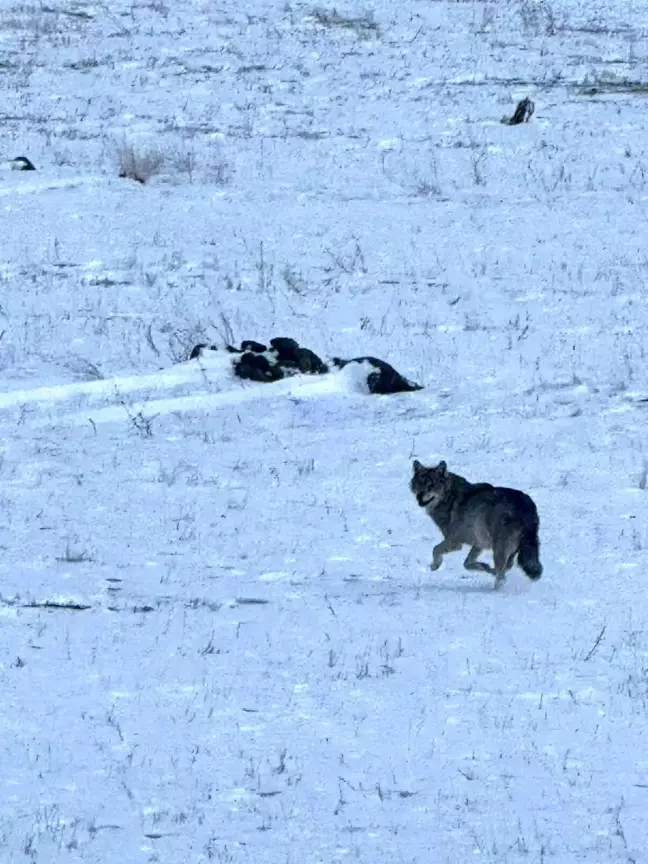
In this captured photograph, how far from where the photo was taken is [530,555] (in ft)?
29.0

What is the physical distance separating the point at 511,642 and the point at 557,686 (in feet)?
2.28

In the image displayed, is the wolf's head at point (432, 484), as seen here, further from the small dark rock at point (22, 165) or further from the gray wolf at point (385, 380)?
the small dark rock at point (22, 165)

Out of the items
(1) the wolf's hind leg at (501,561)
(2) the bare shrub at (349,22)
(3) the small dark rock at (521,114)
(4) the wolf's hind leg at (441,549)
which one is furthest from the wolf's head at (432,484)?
(2) the bare shrub at (349,22)

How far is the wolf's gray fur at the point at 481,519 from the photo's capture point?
29.1 feet

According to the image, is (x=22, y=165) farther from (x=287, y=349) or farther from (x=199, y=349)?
(x=287, y=349)

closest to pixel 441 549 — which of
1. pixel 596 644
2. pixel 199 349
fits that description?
pixel 596 644

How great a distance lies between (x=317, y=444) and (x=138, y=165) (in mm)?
8212

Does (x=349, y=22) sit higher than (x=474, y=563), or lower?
lower

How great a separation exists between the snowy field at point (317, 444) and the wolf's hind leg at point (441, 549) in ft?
0.27

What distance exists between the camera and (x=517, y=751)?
264 inches

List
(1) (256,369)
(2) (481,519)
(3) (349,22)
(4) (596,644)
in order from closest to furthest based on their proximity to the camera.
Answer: (4) (596,644), (2) (481,519), (1) (256,369), (3) (349,22)

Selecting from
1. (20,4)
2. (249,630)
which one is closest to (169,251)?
(249,630)

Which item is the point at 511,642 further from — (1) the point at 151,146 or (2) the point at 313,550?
(1) the point at 151,146

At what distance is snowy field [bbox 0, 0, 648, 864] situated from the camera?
6348 mm
